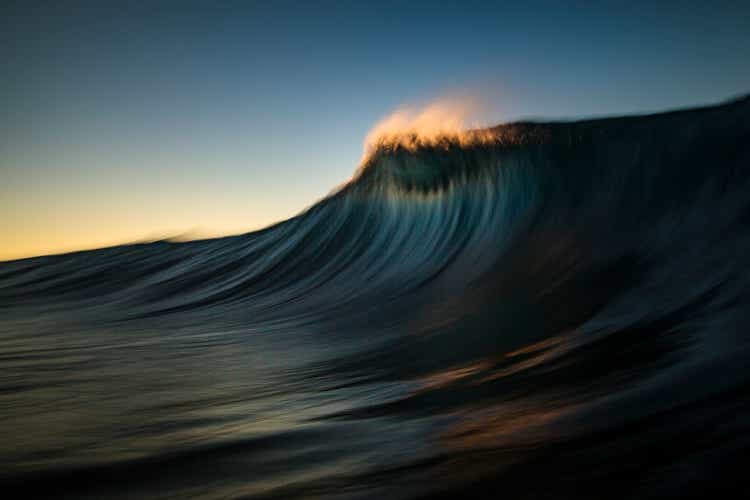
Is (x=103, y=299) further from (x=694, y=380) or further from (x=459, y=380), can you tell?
(x=694, y=380)

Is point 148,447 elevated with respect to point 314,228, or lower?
lower

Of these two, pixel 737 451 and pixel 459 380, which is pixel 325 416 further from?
pixel 737 451

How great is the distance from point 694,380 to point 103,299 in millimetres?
8371

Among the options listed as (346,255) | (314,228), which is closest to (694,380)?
(346,255)

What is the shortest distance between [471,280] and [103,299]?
5640mm

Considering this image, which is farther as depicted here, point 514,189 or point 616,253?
point 514,189

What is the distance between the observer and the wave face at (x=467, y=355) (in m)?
1.44

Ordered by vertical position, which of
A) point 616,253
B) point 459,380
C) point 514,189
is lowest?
point 459,380

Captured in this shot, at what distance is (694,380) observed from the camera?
175 centimetres

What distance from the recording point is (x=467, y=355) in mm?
3002

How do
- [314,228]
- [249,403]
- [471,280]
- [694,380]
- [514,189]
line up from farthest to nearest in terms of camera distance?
[314,228] → [514,189] → [471,280] → [249,403] → [694,380]

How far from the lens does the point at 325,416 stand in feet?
6.97

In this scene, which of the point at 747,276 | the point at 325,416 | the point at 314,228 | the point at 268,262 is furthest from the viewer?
the point at 314,228

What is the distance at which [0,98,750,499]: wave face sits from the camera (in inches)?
56.7
